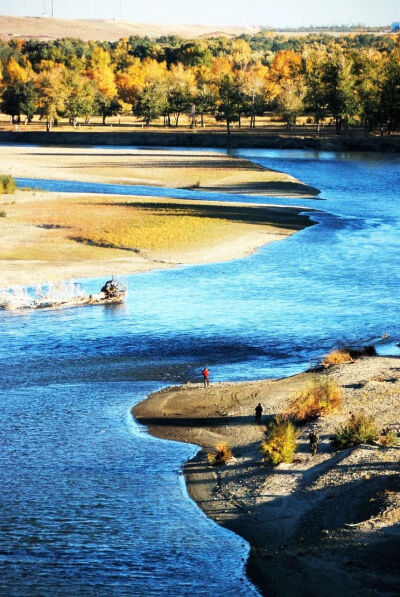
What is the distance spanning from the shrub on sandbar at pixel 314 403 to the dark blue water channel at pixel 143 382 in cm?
334

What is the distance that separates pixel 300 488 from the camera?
2306cm

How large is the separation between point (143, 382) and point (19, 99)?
14293cm

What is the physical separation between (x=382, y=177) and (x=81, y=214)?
147 ft

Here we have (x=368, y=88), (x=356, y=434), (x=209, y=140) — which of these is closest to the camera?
(x=356, y=434)

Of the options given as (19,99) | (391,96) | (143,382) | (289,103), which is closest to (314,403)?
(143,382)

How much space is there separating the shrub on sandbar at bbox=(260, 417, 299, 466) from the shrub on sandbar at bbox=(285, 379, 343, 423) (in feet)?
7.80

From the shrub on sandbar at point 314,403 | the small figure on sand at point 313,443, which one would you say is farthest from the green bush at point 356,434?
the shrub on sandbar at point 314,403

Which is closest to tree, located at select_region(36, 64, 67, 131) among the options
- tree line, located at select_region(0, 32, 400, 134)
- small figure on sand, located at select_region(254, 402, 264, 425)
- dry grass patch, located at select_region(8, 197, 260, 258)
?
tree line, located at select_region(0, 32, 400, 134)

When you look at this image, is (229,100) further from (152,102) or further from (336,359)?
(336,359)

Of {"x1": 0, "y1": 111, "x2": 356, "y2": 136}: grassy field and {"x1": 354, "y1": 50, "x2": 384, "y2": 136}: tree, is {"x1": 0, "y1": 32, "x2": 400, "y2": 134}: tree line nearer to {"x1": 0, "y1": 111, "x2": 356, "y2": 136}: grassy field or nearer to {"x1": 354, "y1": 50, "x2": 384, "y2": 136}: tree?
{"x1": 354, "y1": 50, "x2": 384, "y2": 136}: tree

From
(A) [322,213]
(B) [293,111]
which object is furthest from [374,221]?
(B) [293,111]

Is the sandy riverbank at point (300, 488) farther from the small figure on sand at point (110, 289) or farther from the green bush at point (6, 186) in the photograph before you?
the green bush at point (6, 186)

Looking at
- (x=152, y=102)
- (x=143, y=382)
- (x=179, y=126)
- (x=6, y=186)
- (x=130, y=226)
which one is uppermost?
(x=152, y=102)

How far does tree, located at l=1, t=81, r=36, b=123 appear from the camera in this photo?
163750 millimetres
